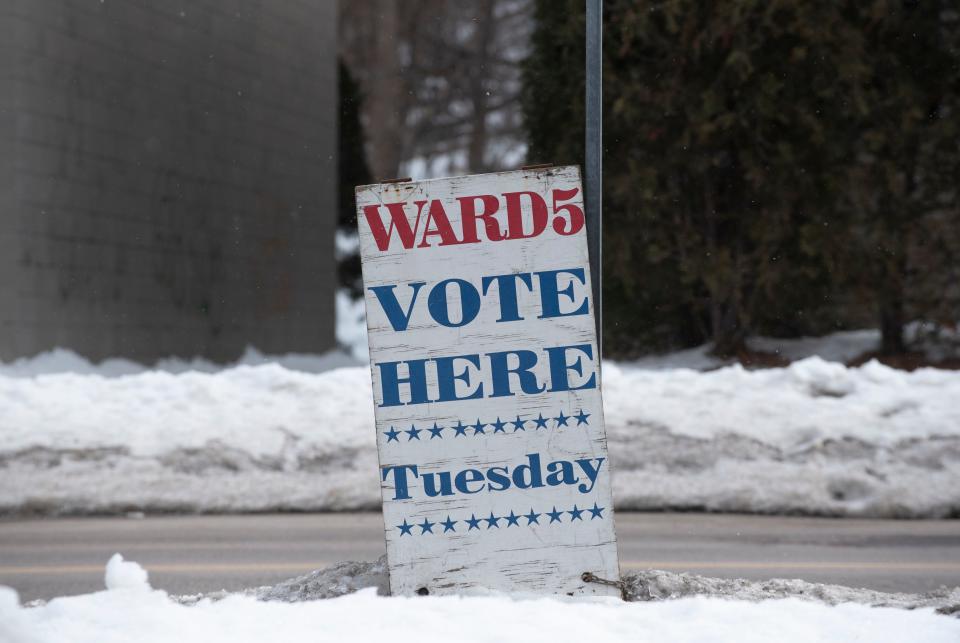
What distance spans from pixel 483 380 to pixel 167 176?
13810 millimetres

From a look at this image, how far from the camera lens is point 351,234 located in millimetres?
27031

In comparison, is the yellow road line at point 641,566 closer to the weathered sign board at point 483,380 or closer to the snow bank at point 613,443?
the snow bank at point 613,443

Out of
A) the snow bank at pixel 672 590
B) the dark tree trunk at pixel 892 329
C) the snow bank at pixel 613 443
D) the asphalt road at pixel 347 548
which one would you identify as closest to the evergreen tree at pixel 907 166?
the dark tree trunk at pixel 892 329

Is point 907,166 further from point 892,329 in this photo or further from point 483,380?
point 483,380

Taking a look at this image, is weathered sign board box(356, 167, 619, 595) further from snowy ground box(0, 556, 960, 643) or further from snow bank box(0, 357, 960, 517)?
snow bank box(0, 357, 960, 517)

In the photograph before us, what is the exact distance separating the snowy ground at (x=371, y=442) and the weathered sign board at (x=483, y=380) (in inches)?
191

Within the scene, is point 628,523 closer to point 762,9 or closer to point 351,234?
point 762,9

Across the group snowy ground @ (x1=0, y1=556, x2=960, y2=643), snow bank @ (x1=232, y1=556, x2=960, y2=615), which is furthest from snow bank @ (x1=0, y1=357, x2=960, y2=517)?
snowy ground @ (x1=0, y1=556, x2=960, y2=643)

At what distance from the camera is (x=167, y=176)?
1794 centimetres

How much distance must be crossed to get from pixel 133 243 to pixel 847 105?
9625mm

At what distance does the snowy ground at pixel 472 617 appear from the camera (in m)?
4.51

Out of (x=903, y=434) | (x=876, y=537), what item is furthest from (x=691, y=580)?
(x=903, y=434)

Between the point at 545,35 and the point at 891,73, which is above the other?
the point at 545,35

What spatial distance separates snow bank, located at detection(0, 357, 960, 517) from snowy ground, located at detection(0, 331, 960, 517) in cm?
2
